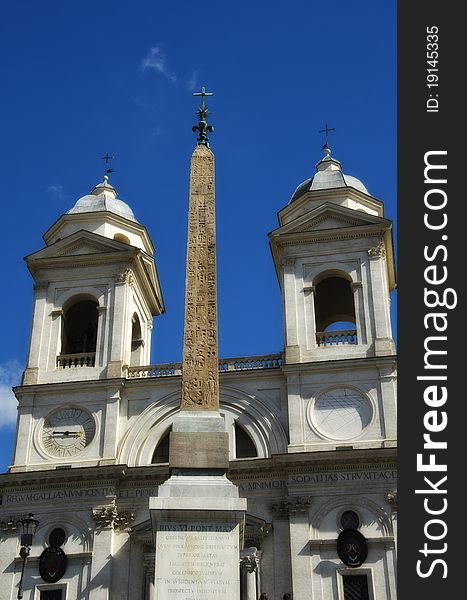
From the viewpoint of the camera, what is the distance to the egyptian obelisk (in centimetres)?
1411

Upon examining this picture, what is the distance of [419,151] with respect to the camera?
12695 mm

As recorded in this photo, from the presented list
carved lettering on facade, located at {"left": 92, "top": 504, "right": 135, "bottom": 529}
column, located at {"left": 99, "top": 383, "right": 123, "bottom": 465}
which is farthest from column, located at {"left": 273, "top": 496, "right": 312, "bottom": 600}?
column, located at {"left": 99, "top": 383, "right": 123, "bottom": 465}

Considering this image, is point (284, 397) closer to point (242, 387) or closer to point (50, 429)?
point (242, 387)

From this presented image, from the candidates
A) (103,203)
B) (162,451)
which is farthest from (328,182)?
(162,451)

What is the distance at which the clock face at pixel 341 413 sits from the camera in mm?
29684

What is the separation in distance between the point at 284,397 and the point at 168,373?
4.37 m

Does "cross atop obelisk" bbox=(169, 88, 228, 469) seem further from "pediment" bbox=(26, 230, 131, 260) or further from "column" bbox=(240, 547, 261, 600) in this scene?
"pediment" bbox=(26, 230, 131, 260)

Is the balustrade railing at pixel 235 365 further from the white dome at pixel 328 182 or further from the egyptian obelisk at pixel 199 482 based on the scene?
the egyptian obelisk at pixel 199 482

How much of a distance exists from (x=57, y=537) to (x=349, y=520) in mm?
9136

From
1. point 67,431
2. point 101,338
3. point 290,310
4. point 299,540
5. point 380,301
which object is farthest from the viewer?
point 101,338

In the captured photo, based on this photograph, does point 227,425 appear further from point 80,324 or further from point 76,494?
point 80,324

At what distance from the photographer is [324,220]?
33844 millimetres

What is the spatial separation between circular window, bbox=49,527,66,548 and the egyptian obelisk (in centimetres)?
1388

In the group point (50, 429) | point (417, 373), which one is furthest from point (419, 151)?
point (50, 429)
